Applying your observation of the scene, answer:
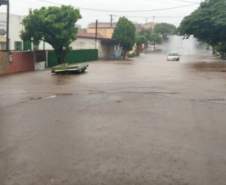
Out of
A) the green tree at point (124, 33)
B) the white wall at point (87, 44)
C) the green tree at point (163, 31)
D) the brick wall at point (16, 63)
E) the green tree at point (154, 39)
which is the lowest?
the brick wall at point (16, 63)

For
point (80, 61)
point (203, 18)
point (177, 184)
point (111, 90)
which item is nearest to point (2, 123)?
point (177, 184)

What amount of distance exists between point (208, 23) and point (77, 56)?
1790 cm

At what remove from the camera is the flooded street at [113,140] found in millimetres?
7844

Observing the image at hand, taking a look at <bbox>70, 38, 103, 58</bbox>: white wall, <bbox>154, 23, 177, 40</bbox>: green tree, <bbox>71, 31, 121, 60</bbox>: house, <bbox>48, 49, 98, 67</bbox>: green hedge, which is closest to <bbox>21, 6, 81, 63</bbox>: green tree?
<bbox>48, 49, 98, 67</bbox>: green hedge

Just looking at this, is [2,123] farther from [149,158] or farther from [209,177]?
[209,177]

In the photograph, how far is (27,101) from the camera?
61.0 ft

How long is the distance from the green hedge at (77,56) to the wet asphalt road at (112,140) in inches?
968

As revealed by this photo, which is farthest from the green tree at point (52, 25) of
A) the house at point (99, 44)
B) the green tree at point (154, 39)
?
the green tree at point (154, 39)

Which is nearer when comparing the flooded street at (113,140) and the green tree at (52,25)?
the flooded street at (113,140)

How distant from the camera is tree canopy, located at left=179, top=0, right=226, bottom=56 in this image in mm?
58531

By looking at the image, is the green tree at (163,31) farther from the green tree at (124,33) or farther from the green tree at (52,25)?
the green tree at (52,25)

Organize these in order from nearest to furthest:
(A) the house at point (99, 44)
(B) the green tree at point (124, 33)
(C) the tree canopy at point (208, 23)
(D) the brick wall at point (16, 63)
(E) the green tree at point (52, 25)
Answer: (D) the brick wall at point (16, 63) → (E) the green tree at point (52, 25) → (C) the tree canopy at point (208, 23) → (A) the house at point (99, 44) → (B) the green tree at point (124, 33)

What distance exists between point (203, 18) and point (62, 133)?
51.1 m

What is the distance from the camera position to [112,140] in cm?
1070
